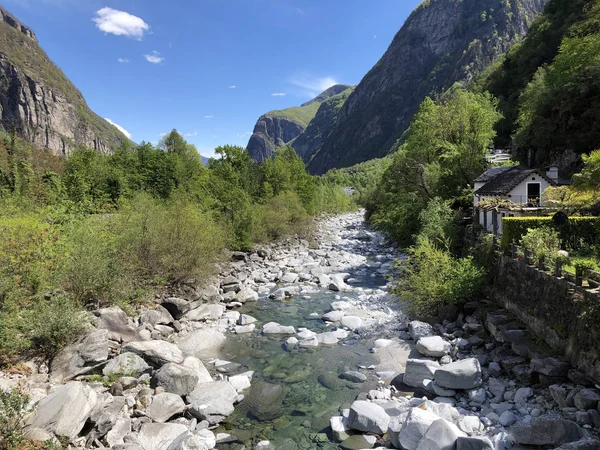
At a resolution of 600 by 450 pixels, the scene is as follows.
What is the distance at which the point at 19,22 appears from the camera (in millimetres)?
190625

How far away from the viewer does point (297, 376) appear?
13.3 metres

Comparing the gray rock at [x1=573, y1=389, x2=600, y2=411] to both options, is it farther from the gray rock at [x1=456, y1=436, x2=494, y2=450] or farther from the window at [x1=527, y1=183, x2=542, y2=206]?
the window at [x1=527, y1=183, x2=542, y2=206]

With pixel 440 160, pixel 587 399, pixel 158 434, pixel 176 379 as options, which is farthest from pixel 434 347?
pixel 440 160

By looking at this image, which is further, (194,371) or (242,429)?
(194,371)

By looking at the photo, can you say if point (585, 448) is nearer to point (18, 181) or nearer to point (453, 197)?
point (453, 197)

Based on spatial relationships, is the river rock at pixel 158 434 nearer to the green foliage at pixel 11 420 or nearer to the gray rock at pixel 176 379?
the gray rock at pixel 176 379

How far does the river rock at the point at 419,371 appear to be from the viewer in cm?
1178

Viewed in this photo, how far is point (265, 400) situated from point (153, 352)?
4354 millimetres

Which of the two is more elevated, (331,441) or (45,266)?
(45,266)

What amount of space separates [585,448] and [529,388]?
2.88 m

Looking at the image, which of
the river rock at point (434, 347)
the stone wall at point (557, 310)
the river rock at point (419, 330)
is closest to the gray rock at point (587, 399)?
the stone wall at point (557, 310)

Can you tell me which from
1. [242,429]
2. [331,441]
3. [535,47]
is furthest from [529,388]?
[535,47]

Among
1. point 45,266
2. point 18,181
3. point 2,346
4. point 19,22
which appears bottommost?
point 2,346

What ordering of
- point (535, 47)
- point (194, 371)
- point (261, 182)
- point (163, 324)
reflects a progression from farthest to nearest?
1. point (535, 47)
2. point (261, 182)
3. point (163, 324)
4. point (194, 371)
